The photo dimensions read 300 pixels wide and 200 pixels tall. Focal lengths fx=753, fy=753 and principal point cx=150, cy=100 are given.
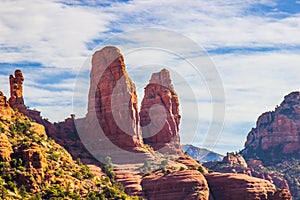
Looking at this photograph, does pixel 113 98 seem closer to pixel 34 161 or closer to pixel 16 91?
pixel 16 91

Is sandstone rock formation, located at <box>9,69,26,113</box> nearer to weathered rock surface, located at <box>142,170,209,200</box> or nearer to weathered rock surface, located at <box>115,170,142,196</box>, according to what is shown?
weathered rock surface, located at <box>115,170,142,196</box>

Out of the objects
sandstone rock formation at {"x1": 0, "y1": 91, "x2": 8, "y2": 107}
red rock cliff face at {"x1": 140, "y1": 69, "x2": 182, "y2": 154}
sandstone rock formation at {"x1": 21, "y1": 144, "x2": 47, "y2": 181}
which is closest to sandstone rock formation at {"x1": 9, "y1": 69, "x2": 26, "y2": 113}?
sandstone rock formation at {"x1": 0, "y1": 91, "x2": 8, "y2": 107}

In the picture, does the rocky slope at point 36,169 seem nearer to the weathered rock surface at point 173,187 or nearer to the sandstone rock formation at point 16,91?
the sandstone rock formation at point 16,91

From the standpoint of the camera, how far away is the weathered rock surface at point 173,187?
527 feet

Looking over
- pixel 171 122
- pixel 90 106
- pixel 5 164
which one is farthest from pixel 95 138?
pixel 5 164

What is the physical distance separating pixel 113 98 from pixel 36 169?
56099mm

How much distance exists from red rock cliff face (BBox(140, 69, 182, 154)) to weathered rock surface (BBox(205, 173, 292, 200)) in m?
18.5

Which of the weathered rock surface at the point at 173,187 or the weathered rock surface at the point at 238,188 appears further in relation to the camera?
the weathered rock surface at the point at 238,188

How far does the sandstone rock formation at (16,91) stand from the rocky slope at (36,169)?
577 cm

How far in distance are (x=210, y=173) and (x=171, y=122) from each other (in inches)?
848

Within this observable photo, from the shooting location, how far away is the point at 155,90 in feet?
646

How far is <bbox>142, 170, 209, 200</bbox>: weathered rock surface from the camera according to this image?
527 ft

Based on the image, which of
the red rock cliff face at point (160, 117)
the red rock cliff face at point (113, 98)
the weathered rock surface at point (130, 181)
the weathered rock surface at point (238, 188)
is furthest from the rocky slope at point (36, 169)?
the red rock cliff face at point (160, 117)

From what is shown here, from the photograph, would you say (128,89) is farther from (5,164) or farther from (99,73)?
(5,164)
